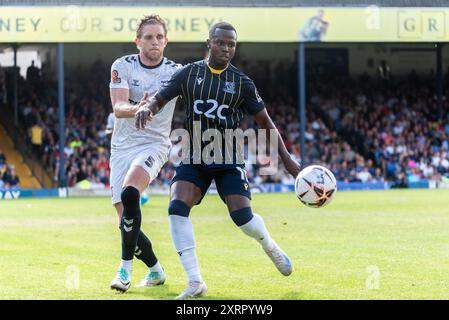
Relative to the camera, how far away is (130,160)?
904 cm

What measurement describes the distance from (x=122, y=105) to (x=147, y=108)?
56cm

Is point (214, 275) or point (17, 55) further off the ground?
point (17, 55)

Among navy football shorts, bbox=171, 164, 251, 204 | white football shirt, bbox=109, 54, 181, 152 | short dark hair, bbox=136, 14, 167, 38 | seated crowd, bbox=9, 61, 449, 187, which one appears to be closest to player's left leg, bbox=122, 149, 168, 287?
white football shirt, bbox=109, 54, 181, 152

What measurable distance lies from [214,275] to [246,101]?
2107 mm

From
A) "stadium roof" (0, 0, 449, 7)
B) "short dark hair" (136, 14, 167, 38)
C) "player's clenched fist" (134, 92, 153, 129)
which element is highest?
"stadium roof" (0, 0, 449, 7)

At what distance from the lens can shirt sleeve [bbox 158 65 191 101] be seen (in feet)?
27.4

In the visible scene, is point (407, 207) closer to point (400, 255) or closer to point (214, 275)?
point (400, 255)

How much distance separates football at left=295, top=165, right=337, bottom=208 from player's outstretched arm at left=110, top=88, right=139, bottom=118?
5.48 ft

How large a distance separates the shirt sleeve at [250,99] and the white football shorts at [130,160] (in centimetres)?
102

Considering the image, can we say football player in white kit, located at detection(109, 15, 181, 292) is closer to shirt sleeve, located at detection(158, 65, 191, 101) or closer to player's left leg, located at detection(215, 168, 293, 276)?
shirt sleeve, located at detection(158, 65, 191, 101)

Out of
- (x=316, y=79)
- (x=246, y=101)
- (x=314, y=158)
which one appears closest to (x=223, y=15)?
(x=314, y=158)

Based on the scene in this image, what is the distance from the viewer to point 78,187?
29344 millimetres

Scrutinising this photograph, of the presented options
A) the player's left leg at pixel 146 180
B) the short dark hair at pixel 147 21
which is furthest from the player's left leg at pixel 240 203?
the short dark hair at pixel 147 21

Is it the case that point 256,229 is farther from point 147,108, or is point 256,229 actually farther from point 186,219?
point 147,108
